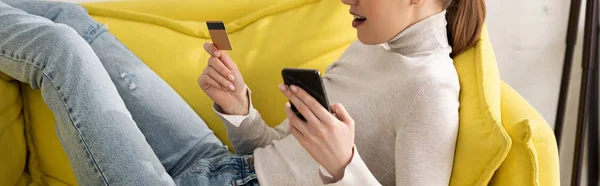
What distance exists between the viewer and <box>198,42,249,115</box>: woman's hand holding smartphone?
4.07 ft

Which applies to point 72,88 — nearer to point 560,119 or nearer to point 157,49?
point 157,49

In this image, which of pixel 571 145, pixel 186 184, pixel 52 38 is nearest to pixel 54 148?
pixel 52 38

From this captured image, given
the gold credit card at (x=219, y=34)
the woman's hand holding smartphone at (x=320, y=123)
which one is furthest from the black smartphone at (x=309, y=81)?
the gold credit card at (x=219, y=34)

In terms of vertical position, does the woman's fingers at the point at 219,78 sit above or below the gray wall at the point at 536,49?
above

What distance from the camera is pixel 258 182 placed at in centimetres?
115

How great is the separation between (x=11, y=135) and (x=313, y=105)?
0.79m

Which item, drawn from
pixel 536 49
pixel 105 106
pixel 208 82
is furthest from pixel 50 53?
pixel 536 49

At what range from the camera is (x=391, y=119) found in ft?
3.49

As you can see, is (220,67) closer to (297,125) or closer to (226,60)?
(226,60)

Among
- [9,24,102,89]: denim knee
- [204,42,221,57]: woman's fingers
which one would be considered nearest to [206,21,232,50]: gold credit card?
[204,42,221,57]: woman's fingers

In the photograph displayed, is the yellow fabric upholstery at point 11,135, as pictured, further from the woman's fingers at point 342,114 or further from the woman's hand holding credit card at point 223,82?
the woman's fingers at point 342,114

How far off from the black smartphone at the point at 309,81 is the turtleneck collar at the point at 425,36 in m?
0.29

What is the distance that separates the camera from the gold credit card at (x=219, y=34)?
44.8 inches

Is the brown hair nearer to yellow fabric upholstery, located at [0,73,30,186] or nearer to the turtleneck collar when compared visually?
the turtleneck collar
